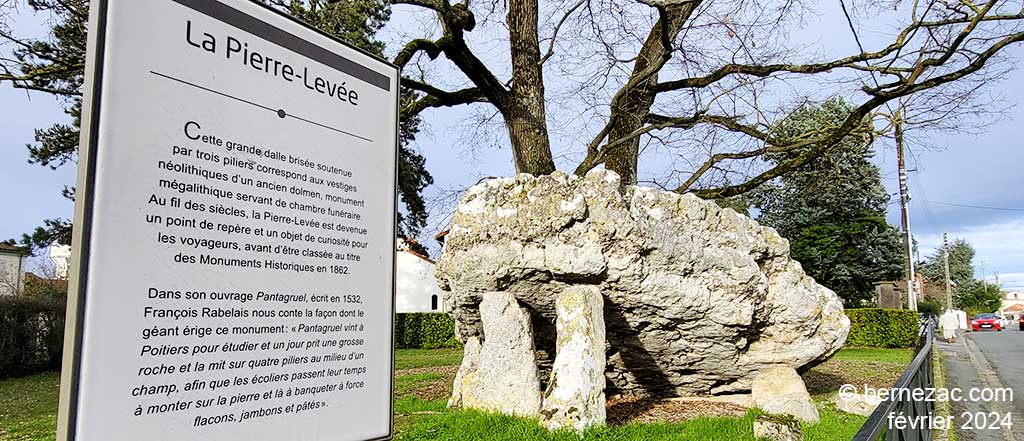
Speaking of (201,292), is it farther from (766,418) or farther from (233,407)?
(766,418)

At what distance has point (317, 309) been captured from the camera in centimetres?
194

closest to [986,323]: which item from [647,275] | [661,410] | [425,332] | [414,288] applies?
[414,288]

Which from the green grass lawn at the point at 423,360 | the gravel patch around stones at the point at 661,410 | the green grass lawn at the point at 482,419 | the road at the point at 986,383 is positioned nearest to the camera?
the green grass lawn at the point at 482,419

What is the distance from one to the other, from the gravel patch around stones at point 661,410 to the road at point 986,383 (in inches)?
96.0

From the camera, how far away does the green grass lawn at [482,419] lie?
628 centimetres

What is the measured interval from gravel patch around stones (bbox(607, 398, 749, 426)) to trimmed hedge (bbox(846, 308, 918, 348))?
40.9 ft

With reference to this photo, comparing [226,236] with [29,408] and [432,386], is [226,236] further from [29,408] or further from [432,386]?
[29,408]

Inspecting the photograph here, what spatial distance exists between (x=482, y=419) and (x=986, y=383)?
966 centimetres

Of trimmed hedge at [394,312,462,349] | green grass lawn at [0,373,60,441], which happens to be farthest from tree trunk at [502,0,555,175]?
trimmed hedge at [394,312,462,349]

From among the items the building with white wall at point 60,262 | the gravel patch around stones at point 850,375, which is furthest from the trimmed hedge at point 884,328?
the building with white wall at point 60,262

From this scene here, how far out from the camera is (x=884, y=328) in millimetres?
18984

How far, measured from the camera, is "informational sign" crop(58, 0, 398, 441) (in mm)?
1513

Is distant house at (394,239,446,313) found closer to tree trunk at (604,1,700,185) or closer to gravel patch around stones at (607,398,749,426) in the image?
tree trunk at (604,1,700,185)

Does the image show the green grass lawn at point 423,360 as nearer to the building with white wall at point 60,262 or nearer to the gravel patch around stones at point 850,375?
the gravel patch around stones at point 850,375
